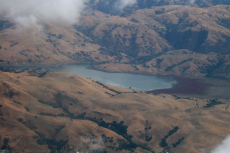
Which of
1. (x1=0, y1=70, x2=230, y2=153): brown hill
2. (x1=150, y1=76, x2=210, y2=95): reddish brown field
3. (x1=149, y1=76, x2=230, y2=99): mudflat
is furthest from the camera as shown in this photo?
(x1=150, y1=76, x2=210, y2=95): reddish brown field

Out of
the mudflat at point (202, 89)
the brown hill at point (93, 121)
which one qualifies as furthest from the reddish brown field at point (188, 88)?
the brown hill at point (93, 121)

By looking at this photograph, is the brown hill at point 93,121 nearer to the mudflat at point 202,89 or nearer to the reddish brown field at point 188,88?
the mudflat at point 202,89

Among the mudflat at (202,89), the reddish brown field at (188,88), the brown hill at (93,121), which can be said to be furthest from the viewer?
the reddish brown field at (188,88)

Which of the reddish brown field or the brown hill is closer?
the brown hill

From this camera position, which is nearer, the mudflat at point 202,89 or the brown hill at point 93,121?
the brown hill at point 93,121

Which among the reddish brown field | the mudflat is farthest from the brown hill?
the reddish brown field

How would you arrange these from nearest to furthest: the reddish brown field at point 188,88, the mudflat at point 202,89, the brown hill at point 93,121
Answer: the brown hill at point 93,121, the mudflat at point 202,89, the reddish brown field at point 188,88

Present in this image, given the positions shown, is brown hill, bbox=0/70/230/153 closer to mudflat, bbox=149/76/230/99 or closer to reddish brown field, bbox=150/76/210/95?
mudflat, bbox=149/76/230/99

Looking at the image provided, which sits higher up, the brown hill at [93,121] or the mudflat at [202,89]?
the brown hill at [93,121]

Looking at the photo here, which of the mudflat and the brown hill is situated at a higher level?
the brown hill
